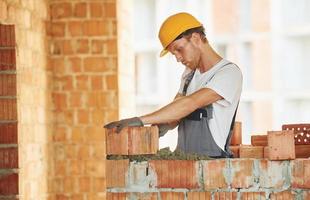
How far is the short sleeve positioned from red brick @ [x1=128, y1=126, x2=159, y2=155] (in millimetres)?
507

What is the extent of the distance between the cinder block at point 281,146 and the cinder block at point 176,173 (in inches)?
11.1

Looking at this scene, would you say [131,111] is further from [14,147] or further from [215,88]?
[215,88]

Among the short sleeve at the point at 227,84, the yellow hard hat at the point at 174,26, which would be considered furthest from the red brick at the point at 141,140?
the yellow hard hat at the point at 174,26

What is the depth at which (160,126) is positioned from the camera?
332 cm

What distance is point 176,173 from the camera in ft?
9.13

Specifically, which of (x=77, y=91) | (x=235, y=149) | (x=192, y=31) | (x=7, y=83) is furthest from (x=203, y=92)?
(x=77, y=91)

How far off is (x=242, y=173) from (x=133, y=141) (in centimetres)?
41

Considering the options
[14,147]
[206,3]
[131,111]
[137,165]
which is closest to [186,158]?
[137,165]

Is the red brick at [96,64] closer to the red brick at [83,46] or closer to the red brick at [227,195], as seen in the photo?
the red brick at [83,46]

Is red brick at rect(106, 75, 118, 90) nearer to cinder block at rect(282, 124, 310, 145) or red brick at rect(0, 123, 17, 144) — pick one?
red brick at rect(0, 123, 17, 144)

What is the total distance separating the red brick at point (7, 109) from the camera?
11.8ft

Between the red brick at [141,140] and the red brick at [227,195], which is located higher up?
the red brick at [141,140]

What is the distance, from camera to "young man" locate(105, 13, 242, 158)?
3217 millimetres

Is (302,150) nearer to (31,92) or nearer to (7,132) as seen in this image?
(7,132)
